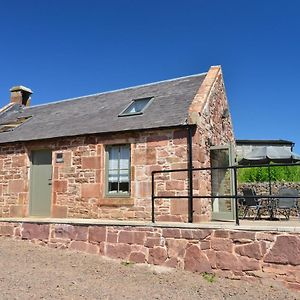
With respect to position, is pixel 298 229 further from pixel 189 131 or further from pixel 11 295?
pixel 11 295

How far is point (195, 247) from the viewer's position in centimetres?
726

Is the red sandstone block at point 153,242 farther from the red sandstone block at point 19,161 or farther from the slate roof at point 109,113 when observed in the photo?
the red sandstone block at point 19,161

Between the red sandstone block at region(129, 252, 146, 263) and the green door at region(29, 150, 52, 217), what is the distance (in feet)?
14.4

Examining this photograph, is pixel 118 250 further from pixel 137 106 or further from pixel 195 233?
pixel 137 106

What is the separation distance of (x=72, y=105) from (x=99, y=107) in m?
1.99

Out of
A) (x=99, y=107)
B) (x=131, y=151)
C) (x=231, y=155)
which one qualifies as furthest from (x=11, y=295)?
(x=99, y=107)

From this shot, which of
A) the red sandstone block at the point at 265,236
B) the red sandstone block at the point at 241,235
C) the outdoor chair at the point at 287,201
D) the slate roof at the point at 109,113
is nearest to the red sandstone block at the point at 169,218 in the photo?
the red sandstone block at the point at 241,235

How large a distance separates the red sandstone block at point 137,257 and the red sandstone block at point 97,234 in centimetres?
Result: 81

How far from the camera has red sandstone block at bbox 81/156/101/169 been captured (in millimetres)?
10366

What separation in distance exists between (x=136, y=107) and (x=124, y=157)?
2065 millimetres

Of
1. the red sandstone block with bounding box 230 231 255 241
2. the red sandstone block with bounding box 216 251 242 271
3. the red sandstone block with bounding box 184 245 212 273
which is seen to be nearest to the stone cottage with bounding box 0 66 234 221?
the red sandstone block with bounding box 184 245 212 273

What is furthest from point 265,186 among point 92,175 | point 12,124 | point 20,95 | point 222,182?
point 20,95

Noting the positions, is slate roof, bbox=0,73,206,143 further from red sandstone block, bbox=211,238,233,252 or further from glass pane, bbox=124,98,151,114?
red sandstone block, bbox=211,238,233,252

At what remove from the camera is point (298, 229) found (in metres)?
6.42
